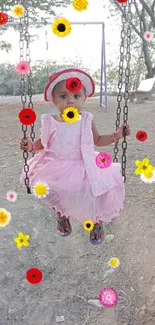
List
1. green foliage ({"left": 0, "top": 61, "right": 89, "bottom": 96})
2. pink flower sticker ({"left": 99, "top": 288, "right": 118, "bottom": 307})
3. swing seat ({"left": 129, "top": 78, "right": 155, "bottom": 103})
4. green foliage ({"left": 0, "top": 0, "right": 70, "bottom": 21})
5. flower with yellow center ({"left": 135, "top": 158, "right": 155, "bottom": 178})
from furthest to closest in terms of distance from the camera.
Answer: green foliage ({"left": 0, "top": 61, "right": 89, "bottom": 96}) → swing seat ({"left": 129, "top": 78, "right": 155, "bottom": 103}) → green foliage ({"left": 0, "top": 0, "right": 70, "bottom": 21}) → pink flower sticker ({"left": 99, "top": 288, "right": 118, "bottom": 307}) → flower with yellow center ({"left": 135, "top": 158, "right": 155, "bottom": 178})

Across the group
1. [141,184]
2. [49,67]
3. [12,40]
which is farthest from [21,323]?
[49,67]

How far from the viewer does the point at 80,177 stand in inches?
84.0

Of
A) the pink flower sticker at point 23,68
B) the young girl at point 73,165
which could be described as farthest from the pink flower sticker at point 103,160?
the pink flower sticker at point 23,68

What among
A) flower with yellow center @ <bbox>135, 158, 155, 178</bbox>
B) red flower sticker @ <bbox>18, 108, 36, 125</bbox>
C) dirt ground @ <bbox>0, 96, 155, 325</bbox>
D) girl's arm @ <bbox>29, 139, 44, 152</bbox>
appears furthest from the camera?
dirt ground @ <bbox>0, 96, 155, 325</bbox>

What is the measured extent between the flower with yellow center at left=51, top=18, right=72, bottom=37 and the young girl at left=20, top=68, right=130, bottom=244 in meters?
0.19

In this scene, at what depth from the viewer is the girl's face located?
2.09 m

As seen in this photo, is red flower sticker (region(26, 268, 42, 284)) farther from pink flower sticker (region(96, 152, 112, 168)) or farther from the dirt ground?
the dirt ground

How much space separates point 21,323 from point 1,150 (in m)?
2.67

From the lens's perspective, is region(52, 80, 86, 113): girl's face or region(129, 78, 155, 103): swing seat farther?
region(129, 78, 155, 103): swing seat

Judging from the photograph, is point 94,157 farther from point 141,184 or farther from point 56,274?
point 141,184

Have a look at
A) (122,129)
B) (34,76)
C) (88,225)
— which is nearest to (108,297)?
(88,225)

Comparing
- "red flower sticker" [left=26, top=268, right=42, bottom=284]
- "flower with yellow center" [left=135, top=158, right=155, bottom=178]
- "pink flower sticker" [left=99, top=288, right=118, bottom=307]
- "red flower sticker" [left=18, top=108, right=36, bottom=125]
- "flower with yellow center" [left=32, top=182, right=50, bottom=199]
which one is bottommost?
"pink flower sticker" [left=99, top=288, right=118, bottom=307]

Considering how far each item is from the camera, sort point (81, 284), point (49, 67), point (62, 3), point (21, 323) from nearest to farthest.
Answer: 1. point (21, 323)
2. point (81, 284)
3. point (62, 3)
4. point (49, 67)

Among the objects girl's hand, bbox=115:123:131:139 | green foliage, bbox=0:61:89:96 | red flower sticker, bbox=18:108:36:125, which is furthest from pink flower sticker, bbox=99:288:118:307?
green foliage, bbox=0:61:89:96
